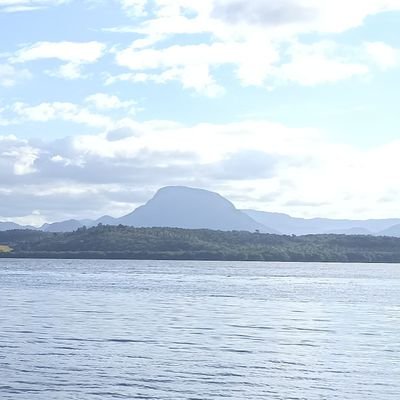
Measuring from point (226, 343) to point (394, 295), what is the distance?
43976 mm

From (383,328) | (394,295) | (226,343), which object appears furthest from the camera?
(394,295)

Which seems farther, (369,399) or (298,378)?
(298,378)

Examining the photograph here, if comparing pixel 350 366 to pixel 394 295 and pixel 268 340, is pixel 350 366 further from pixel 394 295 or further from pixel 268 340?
pixel 394 295

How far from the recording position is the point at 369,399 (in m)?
28.0

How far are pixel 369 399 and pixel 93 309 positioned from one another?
3306 cm

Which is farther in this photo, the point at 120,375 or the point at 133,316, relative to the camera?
the point at 133,316

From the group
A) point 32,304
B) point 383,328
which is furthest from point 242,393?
point 32,304

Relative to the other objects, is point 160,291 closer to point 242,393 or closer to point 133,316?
point 133,316

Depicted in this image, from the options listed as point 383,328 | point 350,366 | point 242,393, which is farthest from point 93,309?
point 242,393

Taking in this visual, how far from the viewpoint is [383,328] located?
48438 mm

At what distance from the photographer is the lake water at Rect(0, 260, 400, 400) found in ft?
95.5

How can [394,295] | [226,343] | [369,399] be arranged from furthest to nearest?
1. [394,295]
2. [226,343]
3. [369,399]

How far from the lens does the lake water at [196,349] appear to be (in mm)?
29109

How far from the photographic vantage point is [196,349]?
3822 centimetres
